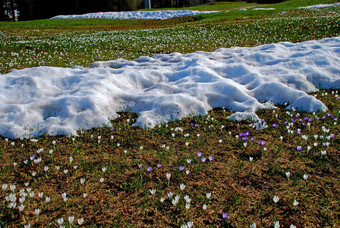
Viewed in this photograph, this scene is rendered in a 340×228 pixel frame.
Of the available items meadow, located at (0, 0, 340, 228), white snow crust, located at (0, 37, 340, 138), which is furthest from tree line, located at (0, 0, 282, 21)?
meadow, located at (0, 0, 340, 228)

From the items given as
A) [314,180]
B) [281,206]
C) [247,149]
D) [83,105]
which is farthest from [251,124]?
[83,105]

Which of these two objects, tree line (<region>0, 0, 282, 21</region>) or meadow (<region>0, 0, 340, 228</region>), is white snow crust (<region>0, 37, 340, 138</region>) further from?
tree line (<region>0, 0, 282, 21</region>)

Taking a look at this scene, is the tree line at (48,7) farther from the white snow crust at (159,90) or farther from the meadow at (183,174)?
the meadow at (183,174)

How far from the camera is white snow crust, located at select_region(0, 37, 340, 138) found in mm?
6125

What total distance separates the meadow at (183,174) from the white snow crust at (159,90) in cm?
44

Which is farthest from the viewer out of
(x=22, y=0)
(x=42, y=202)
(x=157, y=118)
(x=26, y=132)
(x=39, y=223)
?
(x=22, y=0)

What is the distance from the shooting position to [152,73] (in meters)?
9.10

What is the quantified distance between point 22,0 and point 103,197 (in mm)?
97095

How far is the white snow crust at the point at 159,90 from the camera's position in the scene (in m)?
6.12

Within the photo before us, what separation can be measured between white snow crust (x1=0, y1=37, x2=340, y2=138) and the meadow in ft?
1.43

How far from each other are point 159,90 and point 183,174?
411cm

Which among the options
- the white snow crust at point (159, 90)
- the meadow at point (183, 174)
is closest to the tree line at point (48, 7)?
the white snow crust at point (159, 90)

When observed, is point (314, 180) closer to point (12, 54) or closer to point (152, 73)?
point (152, 73)

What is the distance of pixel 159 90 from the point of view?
25.5 ft
